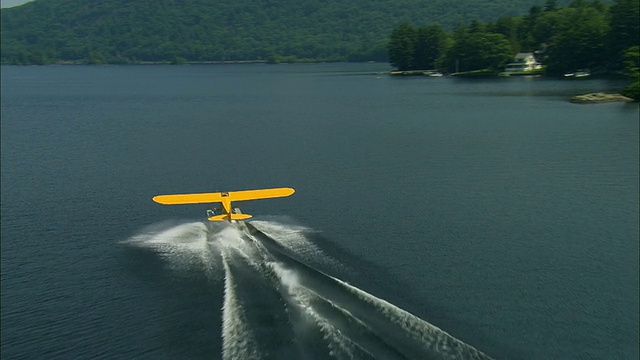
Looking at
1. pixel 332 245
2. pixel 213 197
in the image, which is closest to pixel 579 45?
pixel 213 197

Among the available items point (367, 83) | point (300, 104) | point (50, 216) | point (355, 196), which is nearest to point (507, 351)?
point (355, 196)

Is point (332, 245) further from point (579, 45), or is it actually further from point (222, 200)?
point (579, 45)

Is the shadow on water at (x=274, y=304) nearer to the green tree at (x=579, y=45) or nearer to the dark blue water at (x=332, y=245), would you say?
the dark blue water at (x=332, y=245)

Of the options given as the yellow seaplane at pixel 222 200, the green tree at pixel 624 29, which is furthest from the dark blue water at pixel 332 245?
the green tree at pixel 624 29

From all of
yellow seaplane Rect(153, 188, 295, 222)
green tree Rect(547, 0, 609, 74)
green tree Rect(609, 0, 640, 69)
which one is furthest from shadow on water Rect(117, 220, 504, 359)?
green tree Rect(547, 0, 609, 74)

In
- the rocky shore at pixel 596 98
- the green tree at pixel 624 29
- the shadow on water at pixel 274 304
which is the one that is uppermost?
the shadow on water at pixel 274 304
